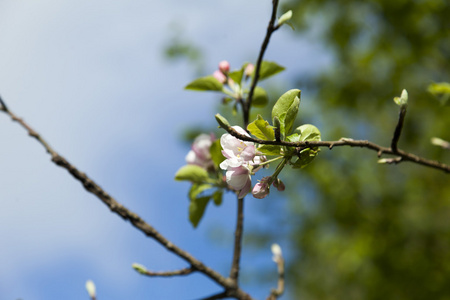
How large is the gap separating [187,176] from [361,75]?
5.15 metres

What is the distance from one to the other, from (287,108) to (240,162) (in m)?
0.11

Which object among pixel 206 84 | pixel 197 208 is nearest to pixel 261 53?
pixel 206 84

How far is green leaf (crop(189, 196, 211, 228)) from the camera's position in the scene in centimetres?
109

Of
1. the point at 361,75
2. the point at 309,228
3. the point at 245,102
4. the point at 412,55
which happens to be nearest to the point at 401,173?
the point at 309,228

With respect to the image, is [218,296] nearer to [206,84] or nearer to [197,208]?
[197,208]

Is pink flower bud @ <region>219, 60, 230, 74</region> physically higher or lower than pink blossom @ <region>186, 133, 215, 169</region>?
higher

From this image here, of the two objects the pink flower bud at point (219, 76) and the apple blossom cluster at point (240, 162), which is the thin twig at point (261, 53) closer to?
the pink flower bud at point (219, 76)

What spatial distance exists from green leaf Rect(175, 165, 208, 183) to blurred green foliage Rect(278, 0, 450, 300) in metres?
1.44

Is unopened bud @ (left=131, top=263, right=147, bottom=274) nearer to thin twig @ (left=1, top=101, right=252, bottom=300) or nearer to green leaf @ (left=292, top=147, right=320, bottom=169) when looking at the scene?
thin twig @ (left=1, top=101, right=252, bottom=300)

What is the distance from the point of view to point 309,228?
7.52 m

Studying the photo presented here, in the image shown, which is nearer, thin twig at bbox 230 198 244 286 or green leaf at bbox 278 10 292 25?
green leaf at bbox 278 10 292 25

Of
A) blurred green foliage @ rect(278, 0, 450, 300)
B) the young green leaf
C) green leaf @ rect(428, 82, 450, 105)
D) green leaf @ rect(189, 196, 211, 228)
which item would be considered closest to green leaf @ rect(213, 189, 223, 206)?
green leaf @ rect(189, 196, 211, 228)

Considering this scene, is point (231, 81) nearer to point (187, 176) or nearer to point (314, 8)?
point (187, 176)

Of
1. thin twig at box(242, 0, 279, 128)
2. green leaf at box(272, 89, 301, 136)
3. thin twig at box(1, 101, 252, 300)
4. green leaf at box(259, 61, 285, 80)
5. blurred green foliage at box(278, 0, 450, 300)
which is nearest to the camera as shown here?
green leaf at box(272, 89, 301, 136)
